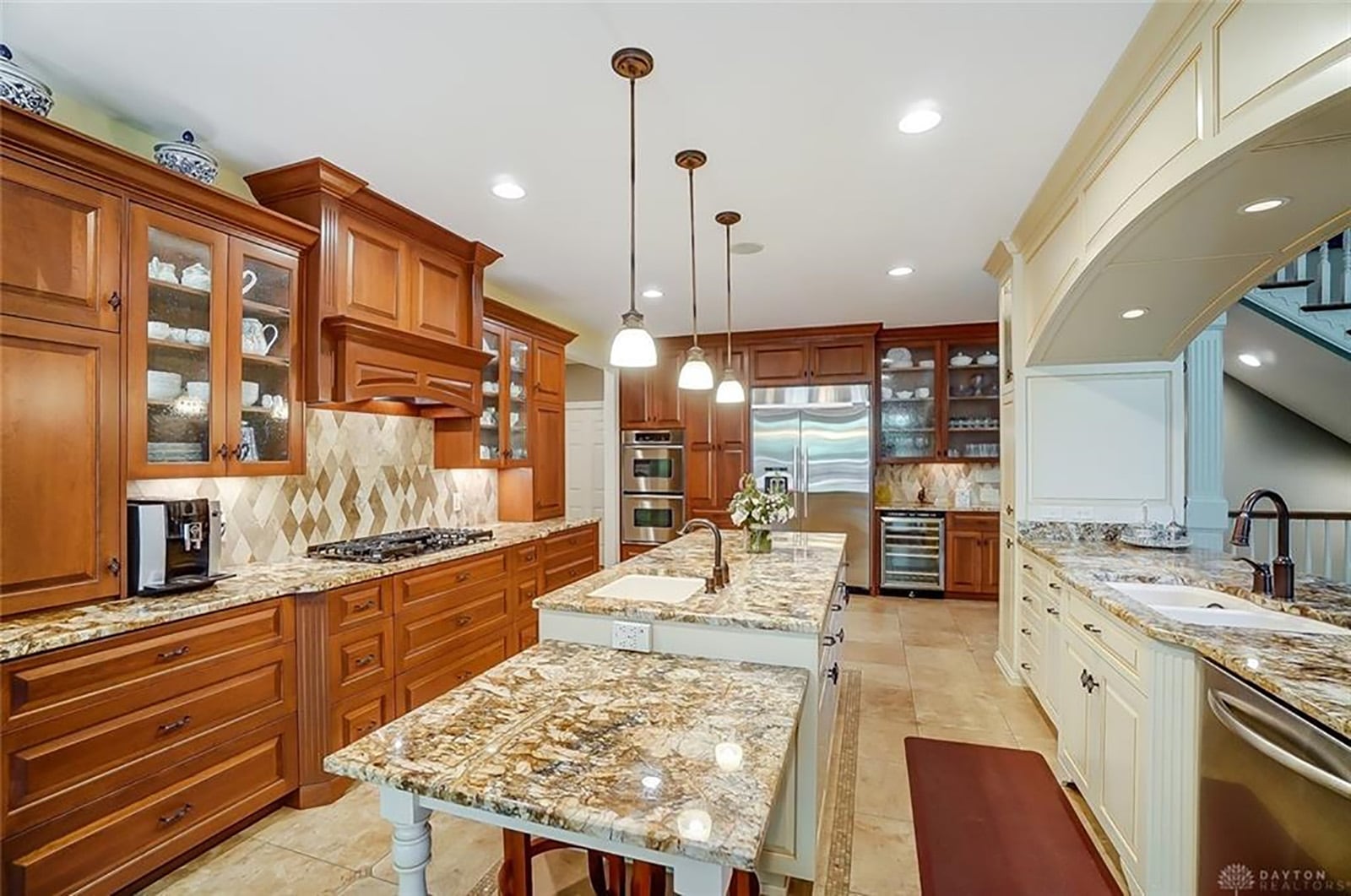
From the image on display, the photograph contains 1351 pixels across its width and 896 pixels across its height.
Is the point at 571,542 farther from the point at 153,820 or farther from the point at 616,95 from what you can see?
the point at 616,95

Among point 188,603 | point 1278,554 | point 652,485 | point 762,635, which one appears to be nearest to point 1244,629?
point 1278,554

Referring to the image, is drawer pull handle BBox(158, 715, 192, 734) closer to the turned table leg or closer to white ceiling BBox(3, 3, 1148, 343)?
the turned table leg

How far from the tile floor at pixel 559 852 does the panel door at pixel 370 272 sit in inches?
84.8

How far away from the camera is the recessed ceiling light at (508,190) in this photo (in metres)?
2.68

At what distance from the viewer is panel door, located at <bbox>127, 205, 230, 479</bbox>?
6.62 ft

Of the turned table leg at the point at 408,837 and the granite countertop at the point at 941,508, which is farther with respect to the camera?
the granite countertop at the point at 941,508

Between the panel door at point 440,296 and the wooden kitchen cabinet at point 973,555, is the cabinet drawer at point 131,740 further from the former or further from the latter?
the wooden kitchen cabinet at point 973,555

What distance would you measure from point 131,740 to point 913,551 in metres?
5.69

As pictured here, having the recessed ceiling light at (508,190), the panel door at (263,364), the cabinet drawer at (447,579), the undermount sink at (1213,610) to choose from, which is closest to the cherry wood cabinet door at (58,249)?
the panel door at (263,364)

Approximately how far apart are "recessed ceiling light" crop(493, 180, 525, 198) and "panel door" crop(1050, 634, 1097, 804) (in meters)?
3.10

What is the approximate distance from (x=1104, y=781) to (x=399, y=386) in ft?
11.2

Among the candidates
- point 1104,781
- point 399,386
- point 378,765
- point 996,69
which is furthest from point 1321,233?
point 399,386

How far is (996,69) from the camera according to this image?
187cm

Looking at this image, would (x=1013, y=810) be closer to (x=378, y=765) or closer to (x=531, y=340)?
(x=378, y=765)
